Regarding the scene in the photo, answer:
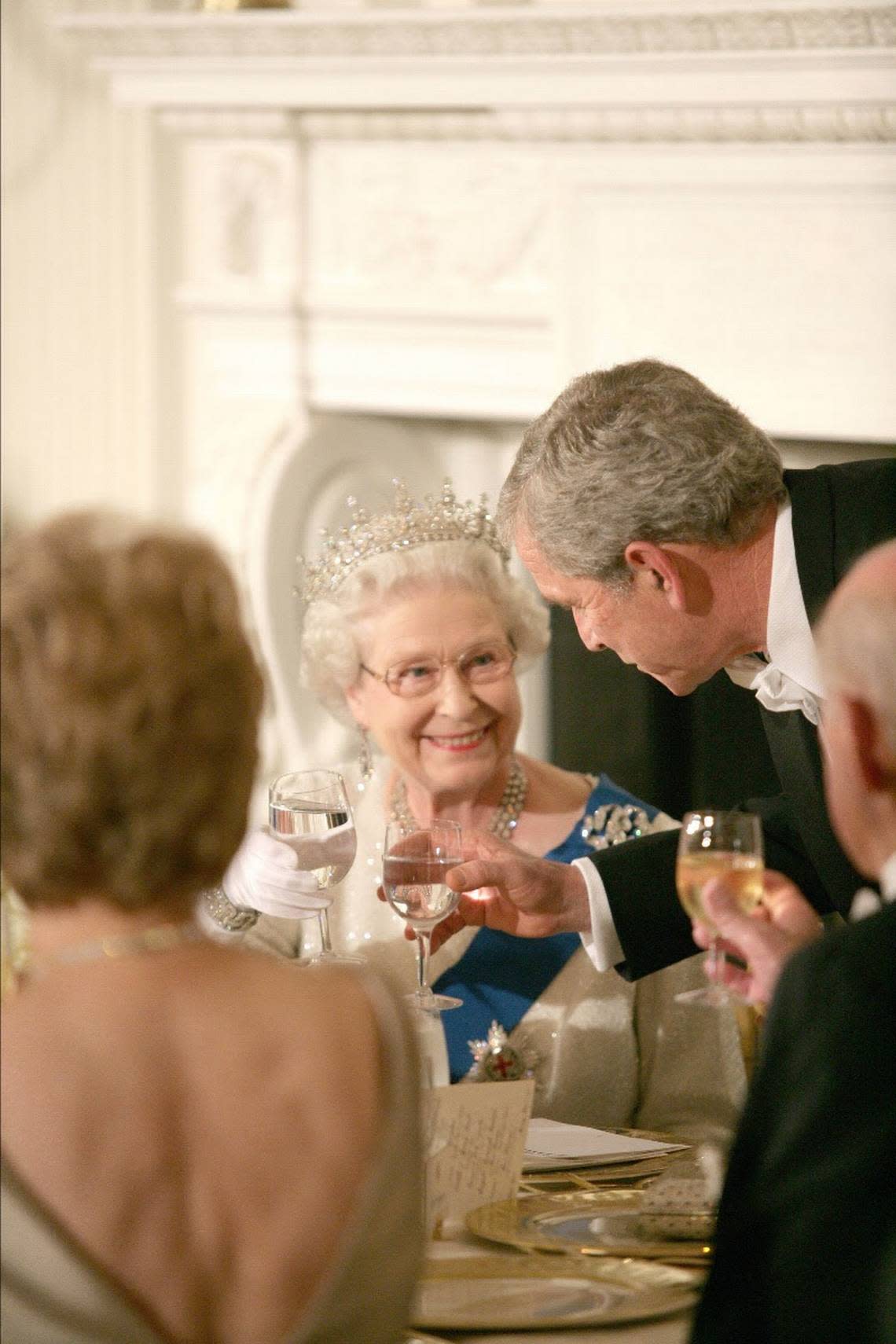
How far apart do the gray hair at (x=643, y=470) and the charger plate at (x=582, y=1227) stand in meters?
0.86

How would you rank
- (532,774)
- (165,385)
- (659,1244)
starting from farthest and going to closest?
(165,385), (532,774), (659,1244)

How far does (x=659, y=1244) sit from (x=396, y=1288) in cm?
46

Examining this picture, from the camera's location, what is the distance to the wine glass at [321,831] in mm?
2227

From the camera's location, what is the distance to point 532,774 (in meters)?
2.87

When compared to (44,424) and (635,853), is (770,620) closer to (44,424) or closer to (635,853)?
(635,853)

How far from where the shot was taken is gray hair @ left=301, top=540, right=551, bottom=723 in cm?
281

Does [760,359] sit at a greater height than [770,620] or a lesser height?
greater

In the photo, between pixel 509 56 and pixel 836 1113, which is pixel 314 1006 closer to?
pixel 836 1113

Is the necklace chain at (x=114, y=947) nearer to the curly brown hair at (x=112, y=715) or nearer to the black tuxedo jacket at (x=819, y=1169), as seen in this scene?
the curly brown hair at (x=112, y=715)

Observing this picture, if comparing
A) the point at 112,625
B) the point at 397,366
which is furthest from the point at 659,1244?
the point at 397,366

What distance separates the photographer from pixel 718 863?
5.41ft

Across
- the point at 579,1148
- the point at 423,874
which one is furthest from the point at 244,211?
the point at 579,1148

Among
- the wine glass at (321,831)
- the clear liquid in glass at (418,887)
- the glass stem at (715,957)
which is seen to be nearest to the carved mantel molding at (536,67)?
the wine glass at (321,831)

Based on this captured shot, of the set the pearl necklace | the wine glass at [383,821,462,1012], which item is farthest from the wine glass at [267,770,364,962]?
the pearl necklace
